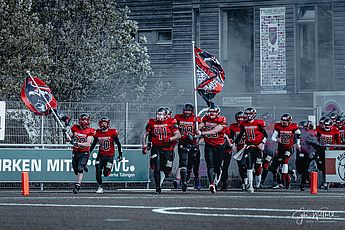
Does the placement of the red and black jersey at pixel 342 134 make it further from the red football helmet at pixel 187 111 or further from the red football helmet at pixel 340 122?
the red football helmet at pixel 187 111

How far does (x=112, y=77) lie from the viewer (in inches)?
1260

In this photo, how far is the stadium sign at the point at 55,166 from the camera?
79.0 feet

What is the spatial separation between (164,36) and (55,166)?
1310 centimetres

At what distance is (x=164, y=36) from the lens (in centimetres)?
3653

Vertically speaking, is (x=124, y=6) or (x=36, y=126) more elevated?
(x=124, y=6)

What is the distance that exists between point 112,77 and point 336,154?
10.6 meters

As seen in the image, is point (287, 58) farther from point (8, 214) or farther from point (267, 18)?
point (8, 214)

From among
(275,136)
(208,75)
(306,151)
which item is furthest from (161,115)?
(306,151)

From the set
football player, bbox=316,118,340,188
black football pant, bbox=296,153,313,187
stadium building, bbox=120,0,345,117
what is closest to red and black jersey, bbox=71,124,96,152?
black football pant, bbox=296,153,313,187

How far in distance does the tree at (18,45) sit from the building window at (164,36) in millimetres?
8168

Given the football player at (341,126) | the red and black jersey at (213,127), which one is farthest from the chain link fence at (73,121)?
the red and black jersey at (213,127)

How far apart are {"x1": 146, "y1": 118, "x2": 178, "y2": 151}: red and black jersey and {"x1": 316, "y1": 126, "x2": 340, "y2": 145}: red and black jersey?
5043 mm

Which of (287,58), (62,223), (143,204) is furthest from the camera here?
(287,58)

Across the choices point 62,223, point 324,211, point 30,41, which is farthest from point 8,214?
point 30,41
